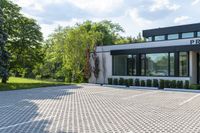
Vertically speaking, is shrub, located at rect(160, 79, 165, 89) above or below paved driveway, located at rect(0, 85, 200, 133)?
above

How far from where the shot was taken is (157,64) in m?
24.6

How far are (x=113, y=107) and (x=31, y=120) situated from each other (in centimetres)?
422

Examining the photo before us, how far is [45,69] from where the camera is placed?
4600 cm

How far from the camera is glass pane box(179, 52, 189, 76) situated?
2284cm

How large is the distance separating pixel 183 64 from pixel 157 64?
8.08ft

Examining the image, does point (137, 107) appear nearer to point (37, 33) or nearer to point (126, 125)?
point (126, 125)

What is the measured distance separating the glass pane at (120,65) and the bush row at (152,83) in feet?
4.01

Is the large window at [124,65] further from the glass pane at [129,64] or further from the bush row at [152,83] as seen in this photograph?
the bush row at [152,83]

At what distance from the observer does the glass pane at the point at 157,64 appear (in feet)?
79.1

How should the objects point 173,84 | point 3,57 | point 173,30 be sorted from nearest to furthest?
point 173,84 → point 3,57 → point 173,30

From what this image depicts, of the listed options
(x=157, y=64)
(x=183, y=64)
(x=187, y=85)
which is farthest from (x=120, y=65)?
(x=187, y=85)

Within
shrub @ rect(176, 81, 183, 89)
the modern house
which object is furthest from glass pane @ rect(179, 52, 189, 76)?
shrub @ rect(176, 81, 183, 89)

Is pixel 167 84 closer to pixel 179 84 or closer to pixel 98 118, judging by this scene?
pixel 179 84

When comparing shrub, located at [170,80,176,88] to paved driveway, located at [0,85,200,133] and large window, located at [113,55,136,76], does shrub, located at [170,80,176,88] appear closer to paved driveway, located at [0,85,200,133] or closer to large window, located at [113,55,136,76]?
large window, located at [113,55,136,76]
